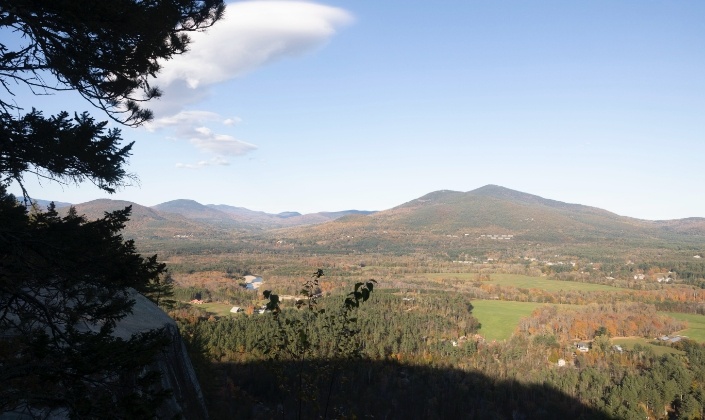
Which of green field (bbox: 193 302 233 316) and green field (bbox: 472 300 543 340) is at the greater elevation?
green field (bbox: 193 302 233 316)

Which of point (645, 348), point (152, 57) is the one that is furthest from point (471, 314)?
point (152, 57)

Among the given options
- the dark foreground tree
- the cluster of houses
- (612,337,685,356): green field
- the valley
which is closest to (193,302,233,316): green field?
the valley

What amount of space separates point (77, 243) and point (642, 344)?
245 ft

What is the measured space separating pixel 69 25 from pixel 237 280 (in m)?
96.8

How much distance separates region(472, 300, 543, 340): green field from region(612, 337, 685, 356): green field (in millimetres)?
15367

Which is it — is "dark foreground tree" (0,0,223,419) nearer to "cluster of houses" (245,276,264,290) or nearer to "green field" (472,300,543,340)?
"green field" (472,300,543,340)

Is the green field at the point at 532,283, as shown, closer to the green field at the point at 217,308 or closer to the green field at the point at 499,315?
the green field at the point at 499,315

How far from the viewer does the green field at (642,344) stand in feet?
184

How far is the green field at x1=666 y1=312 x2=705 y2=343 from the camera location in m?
61.4

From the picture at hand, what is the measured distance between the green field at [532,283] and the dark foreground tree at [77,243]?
109m

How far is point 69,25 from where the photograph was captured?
5.19 meters

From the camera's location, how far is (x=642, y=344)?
5988cm

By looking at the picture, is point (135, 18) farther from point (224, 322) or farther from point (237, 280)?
point (237, 280)

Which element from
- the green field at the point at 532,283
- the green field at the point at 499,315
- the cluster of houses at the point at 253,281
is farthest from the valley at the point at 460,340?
the cluster of houses at the point at 253,281
